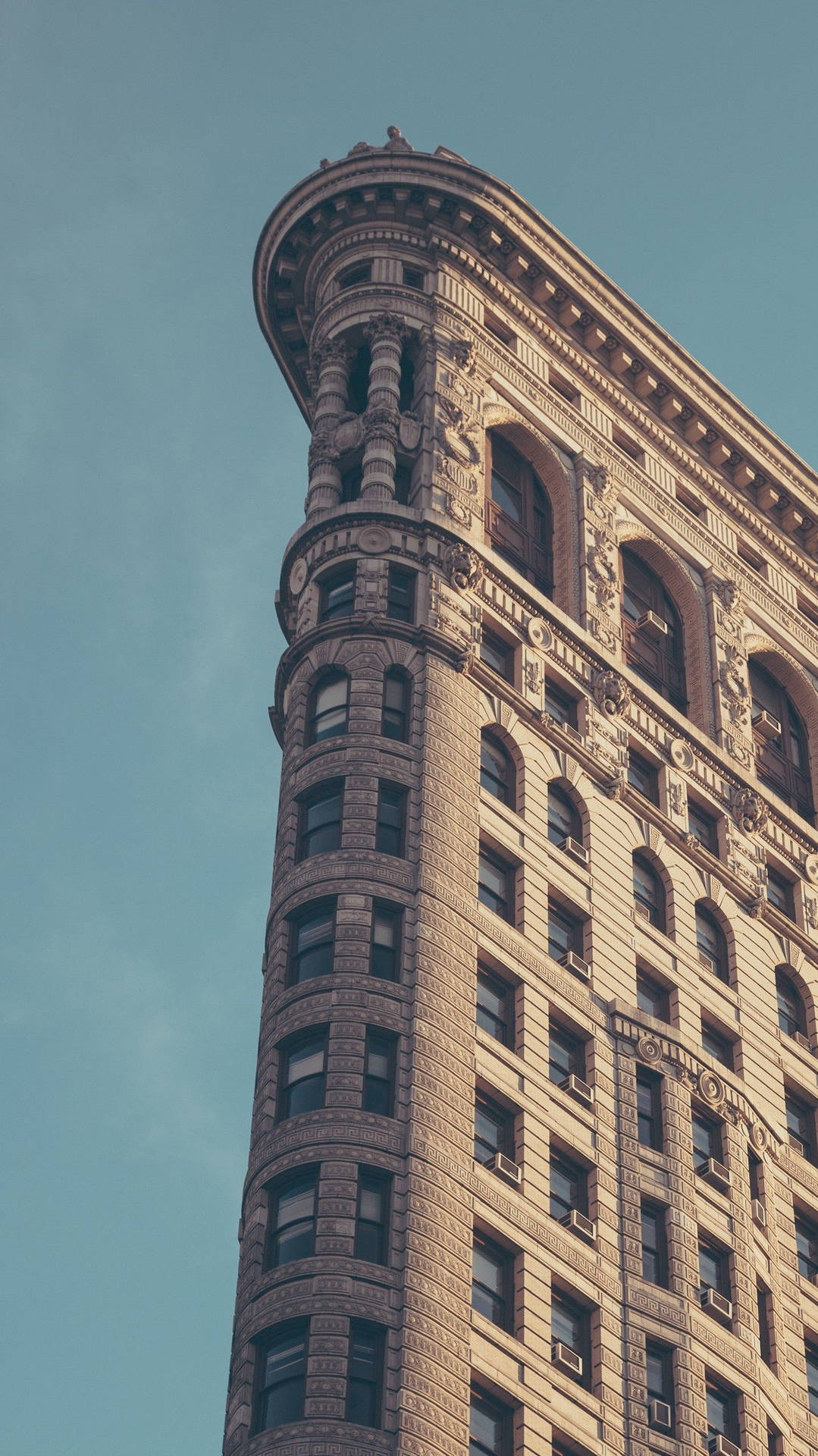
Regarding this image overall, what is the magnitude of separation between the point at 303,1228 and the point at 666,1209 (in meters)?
11.8

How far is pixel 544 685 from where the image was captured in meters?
78.5

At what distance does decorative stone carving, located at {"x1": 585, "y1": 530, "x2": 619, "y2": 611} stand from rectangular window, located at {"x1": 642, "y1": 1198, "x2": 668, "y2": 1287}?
2238cm

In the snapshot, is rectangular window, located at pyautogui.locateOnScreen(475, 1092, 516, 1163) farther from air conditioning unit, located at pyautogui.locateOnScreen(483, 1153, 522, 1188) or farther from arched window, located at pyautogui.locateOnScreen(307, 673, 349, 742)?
arched window, located at pyautogui.locateOnScreen(307, 673, 349, 742)

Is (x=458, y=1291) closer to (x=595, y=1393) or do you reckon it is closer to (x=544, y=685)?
(x=595, y=1393)

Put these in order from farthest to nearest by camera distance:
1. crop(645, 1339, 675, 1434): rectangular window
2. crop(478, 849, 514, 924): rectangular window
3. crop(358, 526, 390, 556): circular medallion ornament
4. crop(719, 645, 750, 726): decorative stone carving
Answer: crop(719, 645, 750, 726): decorative stone carving < crop(358, 526, 390, 556): circular medallion ornament < crop(478, 849, 514, 924): rectangular window < crop(645, 1339, 675, 1434): rectangular window

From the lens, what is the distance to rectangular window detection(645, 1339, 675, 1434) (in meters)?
62.9

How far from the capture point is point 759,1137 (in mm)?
73125

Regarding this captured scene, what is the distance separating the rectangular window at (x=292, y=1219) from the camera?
196 ft

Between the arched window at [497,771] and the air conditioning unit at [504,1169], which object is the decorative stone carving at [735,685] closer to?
the arched window at [497,771]

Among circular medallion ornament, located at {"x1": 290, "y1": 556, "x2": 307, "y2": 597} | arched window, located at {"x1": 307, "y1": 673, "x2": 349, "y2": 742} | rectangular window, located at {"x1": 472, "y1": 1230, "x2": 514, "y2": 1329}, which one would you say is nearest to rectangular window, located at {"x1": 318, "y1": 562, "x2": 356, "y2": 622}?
circular medallion ornament, located at {"x1": 290, "y1": 556, "x2": 307, "y2": 597}

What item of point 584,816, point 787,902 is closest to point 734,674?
point 787,902

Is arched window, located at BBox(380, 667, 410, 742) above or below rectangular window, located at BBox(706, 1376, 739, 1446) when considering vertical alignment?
above

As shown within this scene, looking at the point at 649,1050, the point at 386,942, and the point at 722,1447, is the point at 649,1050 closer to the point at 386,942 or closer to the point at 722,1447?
the point at 386,942

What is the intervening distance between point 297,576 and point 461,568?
194 inches
